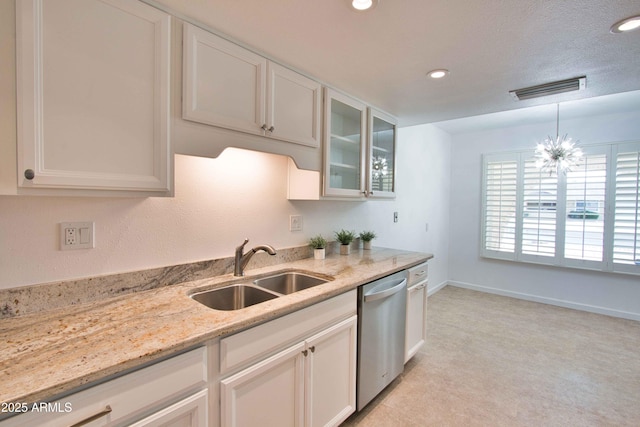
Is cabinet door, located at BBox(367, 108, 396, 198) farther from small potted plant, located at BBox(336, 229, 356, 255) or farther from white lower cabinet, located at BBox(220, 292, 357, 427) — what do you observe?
white lower cabinet, located at BBox(220, 292, 357, 427)

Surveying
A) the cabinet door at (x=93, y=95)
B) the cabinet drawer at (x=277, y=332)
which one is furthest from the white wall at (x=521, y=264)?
the cabinet door at (x=93, y=95)

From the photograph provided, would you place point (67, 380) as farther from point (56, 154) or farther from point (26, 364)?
point (56, 154)

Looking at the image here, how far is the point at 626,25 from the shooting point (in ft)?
4.43

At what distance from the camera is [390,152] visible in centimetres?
280

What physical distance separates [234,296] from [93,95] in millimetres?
1135

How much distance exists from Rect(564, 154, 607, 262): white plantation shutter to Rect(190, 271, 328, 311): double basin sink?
398 cm

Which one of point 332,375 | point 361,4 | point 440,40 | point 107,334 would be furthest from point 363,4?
point 332,375

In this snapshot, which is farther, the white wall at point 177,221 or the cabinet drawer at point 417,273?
the cabinet drawer at point 417,273

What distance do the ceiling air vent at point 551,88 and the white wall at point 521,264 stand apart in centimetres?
250

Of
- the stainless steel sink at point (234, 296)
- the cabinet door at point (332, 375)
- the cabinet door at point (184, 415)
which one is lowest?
the cabinet door at point (332, 375)

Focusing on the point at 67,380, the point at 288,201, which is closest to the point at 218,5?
the point at 288,201

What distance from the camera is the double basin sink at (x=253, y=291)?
157 centimetres

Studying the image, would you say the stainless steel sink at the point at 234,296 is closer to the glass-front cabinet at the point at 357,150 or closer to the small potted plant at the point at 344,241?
the glass-front cabinet at the point at 357,150

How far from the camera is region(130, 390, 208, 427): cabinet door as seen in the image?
94cm
